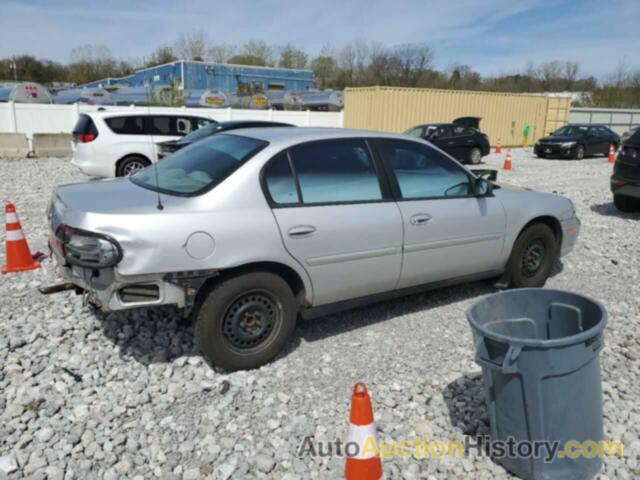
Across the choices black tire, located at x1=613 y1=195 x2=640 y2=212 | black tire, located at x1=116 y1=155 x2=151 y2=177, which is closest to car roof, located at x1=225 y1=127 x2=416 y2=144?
black tire, located at x1=613 y1=195 x2=640 y2=212

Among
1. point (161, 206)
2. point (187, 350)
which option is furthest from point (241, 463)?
point (161, 206)

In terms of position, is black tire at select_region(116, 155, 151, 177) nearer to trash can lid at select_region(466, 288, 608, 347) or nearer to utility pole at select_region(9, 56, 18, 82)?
trash can lid at select_region(466, 288, 608, 347)

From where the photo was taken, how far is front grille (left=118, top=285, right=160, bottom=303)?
3059mm

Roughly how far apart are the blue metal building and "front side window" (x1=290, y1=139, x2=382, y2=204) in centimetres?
4405

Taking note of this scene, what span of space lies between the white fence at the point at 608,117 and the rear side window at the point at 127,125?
27.9 m

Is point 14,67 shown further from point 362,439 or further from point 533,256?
point 362,439

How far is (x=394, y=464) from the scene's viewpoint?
2701 millimetres

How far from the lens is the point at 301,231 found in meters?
3.44

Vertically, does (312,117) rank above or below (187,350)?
above

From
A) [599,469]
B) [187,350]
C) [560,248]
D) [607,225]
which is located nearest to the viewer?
[599,469]

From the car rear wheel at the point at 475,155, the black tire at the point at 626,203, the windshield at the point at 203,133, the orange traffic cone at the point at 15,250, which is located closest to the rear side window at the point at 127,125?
the windshield at the point at 203,133

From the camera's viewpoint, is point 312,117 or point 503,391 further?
point 312,117

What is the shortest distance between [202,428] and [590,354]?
2123 millimetres

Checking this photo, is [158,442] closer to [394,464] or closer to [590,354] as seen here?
[394,464]
